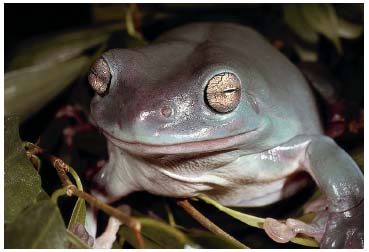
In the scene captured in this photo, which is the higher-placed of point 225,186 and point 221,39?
point 221,39

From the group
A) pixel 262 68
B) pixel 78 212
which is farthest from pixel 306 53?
pixel 78 212

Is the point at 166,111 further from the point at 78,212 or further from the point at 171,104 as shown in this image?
the point at 78,212

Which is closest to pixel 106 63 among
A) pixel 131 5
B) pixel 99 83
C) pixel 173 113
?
pixel 99 83

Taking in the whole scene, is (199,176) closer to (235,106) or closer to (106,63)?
(235,106)

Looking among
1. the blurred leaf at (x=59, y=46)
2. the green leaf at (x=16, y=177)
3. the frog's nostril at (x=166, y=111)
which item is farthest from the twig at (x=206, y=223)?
the blurred leaf at (x=59, y=46)

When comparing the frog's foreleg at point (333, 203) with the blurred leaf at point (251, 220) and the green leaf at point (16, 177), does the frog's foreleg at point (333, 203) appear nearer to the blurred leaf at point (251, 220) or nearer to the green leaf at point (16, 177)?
the blurred leaf at point (251, 220)

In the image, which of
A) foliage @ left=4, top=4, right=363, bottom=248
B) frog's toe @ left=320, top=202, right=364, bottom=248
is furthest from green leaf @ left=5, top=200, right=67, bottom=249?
frog's toe @ left=320, top=202, right=364, bottom=248

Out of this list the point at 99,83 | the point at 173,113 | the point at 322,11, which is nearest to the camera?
the point at 173,113
